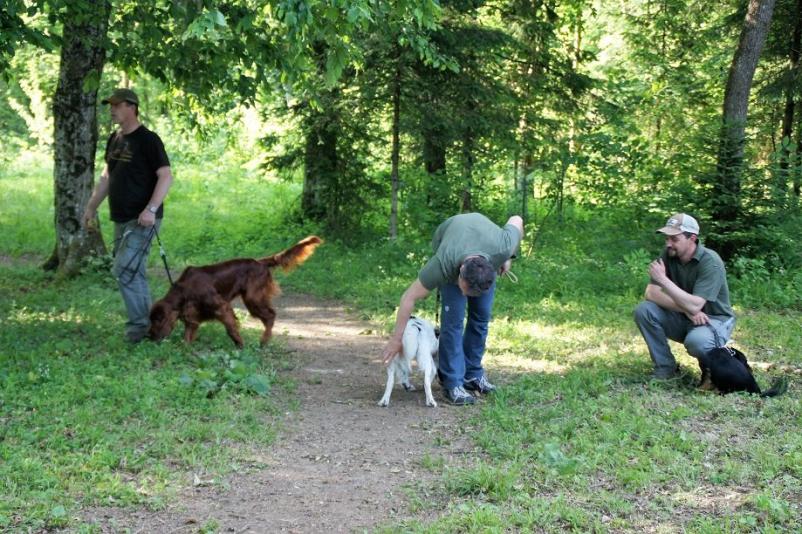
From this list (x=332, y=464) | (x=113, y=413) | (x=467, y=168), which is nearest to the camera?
(x=332, y=464)

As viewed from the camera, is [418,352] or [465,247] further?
[418,352]

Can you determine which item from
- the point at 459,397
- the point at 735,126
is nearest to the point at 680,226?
the point at 459,397

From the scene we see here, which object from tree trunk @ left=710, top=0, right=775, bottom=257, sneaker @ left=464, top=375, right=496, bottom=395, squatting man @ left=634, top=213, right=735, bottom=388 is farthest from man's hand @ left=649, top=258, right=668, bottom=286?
tree trunk @ left=710, top=0, right=775, bottom=257

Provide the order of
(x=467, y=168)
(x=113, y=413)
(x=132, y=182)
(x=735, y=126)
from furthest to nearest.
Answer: (x=467, y=168), (x=735, y=126), (x=132, y=182), (x=113, y=413)

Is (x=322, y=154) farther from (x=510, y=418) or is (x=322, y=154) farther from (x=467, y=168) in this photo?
(x=510, y=418)

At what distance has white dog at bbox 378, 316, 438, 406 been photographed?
6391 mm

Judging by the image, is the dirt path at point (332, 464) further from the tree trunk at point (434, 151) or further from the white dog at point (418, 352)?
the tree trunk at point (434, 151)

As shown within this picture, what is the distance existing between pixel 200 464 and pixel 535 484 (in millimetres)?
2059

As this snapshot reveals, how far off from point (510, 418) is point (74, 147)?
7305 millimetres

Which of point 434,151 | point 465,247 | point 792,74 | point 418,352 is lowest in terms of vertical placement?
point 418,352

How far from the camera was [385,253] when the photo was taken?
13.2 meters

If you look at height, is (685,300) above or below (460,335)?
above

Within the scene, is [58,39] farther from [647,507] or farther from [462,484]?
[647,507]

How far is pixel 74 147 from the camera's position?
10.4 meters
